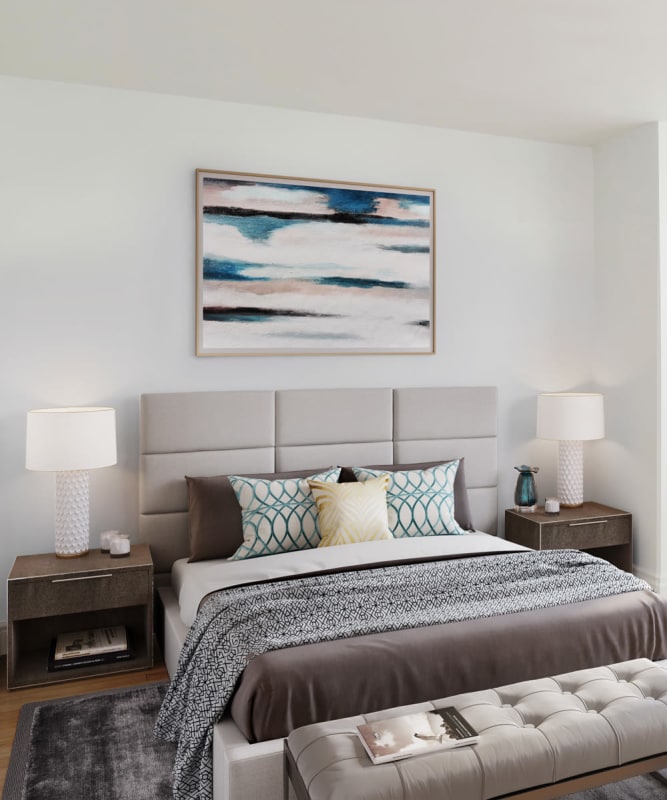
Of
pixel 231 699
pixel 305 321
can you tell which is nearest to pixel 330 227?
pixel 305 321

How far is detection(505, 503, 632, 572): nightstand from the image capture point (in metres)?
3.87

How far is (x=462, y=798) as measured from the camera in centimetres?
166

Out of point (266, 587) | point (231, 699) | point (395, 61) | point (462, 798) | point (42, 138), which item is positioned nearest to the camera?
point (462, 798)

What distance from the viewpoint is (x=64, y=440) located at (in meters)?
3.05

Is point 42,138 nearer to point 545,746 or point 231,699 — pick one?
point 231,699

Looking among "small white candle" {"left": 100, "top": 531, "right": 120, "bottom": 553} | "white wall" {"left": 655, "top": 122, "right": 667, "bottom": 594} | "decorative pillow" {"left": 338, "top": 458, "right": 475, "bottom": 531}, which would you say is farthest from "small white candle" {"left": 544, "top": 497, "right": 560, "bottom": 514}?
"small white candle" {"left": 100, "top": 531, "right": 120, "bottom": 553}

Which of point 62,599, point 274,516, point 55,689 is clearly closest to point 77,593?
point 62,599

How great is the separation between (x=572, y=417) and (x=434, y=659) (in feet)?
7.35

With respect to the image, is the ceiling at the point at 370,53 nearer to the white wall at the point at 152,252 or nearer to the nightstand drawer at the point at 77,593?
the white wall at the point at 152,252

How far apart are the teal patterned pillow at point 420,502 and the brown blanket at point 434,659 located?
1.05m

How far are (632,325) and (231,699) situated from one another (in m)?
3.21

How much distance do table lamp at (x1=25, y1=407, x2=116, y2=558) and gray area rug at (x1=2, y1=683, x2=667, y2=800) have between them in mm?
710

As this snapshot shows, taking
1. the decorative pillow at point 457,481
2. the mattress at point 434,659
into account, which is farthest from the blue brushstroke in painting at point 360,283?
the mattress at point 434,659

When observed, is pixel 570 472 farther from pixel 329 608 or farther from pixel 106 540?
pixel 106 540
